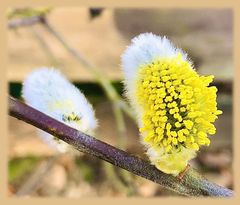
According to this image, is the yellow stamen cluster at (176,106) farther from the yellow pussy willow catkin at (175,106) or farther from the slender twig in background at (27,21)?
the slender twig in background at (27,21)

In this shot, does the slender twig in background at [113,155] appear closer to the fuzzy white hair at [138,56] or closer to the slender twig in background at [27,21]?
the fuzzy white hair at [138,56]

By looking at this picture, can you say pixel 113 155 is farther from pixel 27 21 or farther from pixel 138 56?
pixel 27 21

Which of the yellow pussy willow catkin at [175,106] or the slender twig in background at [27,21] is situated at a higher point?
the slender twig in background at [27,21]

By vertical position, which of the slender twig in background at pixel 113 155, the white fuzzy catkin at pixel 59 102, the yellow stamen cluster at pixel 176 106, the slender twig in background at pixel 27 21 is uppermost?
the slender twig in background at pixel 27 21

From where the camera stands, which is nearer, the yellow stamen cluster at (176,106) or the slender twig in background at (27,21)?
the yellow stamen cluster at (176,106)

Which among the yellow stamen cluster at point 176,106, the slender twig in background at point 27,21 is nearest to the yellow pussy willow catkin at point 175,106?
the yellow stamen cluster at point 176,106

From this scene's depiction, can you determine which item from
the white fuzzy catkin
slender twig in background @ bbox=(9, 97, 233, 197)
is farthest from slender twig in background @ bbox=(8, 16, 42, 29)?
slender twig in background @ bbox=(9, 97, 233, 197)

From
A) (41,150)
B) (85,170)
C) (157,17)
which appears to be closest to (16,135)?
(41,150)

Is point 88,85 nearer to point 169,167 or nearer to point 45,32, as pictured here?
point 45,32

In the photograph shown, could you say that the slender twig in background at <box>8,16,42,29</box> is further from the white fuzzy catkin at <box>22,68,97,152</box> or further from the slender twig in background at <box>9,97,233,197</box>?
the slender twig in background at <box>9,97,233,197</box>
